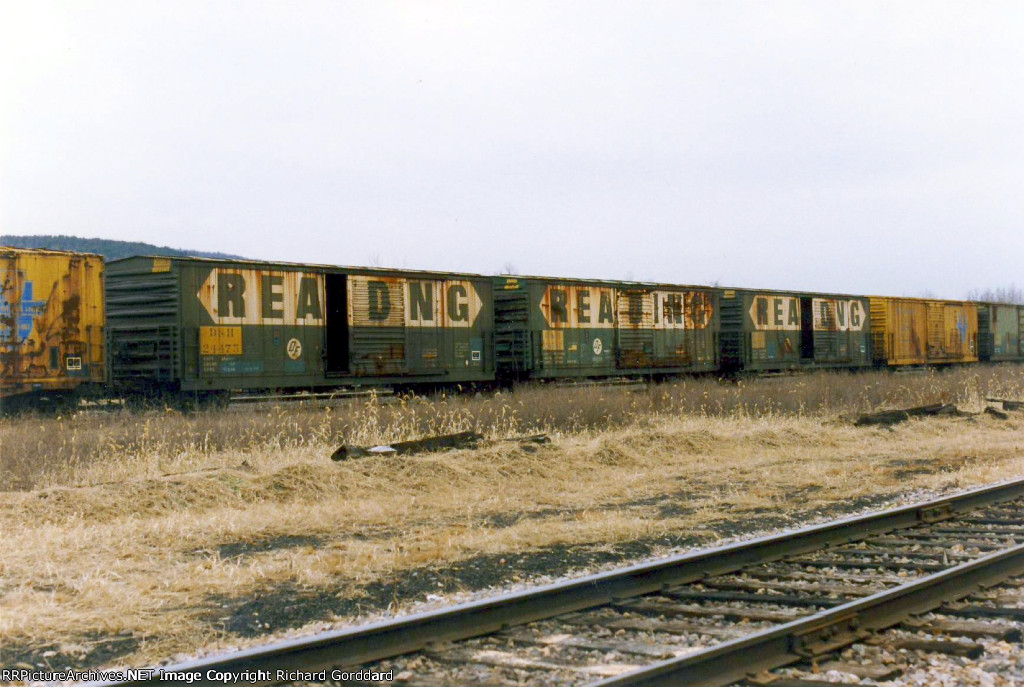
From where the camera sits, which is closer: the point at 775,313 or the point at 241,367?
the point at 241,367

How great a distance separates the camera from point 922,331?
110 feet

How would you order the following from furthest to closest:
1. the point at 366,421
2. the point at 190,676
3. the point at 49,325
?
the point at 49,325, the point at 366,421, the point at 190,676

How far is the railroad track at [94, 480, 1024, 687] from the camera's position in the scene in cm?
431

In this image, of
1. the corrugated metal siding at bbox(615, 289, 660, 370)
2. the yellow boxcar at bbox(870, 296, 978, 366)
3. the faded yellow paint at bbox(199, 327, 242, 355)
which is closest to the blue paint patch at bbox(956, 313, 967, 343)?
the yellow boxcar at bbox(870, 296, 978, 366)

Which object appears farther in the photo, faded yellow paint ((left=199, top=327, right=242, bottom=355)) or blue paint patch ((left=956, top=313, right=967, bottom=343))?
blue paint patch ((left=956, top=313, right=967, bottom=343))

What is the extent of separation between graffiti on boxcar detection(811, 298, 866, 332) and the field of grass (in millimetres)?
12384

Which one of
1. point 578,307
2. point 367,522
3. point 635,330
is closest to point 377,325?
point 578,307

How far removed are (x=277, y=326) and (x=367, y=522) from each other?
1002 cm

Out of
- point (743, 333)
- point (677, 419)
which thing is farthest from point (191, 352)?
point (743, 333)

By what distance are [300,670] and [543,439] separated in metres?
8.84

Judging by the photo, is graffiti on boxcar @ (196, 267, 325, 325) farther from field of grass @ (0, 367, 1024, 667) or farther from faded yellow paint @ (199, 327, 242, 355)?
field of grass @ (0, 367, 1024, 667)

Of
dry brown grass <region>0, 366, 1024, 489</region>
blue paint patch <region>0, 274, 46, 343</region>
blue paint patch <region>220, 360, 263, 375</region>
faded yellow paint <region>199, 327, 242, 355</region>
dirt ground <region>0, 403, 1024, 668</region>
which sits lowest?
dirt ground <region>0, 403, 1024, 668</region>

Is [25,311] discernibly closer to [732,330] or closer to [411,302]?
[411,302]

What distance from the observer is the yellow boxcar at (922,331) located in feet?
105
